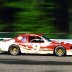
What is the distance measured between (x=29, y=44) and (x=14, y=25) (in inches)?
324

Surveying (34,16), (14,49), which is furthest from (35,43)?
(34,16)

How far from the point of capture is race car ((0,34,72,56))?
18.1 meters

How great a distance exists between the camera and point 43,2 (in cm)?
2608

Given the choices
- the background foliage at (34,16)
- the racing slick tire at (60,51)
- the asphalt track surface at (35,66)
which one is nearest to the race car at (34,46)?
the racing slick tire at (60,51)

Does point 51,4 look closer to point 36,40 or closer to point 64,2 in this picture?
point 64,2

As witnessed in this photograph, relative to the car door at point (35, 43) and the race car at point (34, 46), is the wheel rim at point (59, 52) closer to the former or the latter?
the race car at point (34, 46)

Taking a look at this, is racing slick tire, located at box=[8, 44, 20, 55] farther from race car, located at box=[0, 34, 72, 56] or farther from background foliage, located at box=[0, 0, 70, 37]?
background foliage, located at box=[0, 0, 70, 37]

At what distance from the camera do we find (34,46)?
60.8 ft

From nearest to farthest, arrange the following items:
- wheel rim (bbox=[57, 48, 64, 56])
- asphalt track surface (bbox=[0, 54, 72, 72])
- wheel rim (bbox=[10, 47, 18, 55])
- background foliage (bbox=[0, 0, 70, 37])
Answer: asphalt track surface (bbox=[0, 54, 72, 72]) < wheel rim (bbox=[57, 48, 64, 56]) < wheel rim (bbox=[10, 47, 18, 55]) < background foliage (bbox=[0, 0, 70, 37])

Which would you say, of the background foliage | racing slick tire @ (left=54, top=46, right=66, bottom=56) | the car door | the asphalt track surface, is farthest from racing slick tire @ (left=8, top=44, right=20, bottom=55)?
the background foliage

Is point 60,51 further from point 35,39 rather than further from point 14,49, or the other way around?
point 14,49

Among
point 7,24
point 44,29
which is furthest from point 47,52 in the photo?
point 7,24

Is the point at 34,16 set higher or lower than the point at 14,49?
higher

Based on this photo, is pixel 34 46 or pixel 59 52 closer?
pixel 59 52
